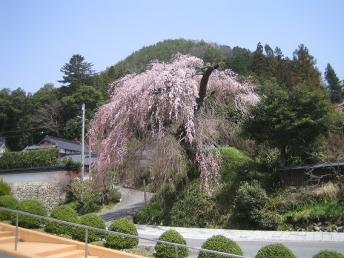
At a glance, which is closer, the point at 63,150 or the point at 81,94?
the point at 63,150

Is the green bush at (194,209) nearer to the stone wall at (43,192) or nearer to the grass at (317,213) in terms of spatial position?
the grass at (317,213)

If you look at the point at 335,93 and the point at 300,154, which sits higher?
the point at 335,93

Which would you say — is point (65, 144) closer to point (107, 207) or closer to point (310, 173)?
point (107, 207)

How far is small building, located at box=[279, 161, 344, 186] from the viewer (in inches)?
648

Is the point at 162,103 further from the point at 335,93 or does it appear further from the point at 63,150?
the point at 335,93

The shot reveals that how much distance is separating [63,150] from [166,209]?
27453 millimetres

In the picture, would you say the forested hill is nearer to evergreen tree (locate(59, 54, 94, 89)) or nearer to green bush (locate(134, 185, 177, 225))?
evergreen tree (locate(59, 54, 94, 89))

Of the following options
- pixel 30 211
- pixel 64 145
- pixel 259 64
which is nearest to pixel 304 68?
pixel 259 64

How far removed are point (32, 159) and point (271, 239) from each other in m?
26.0

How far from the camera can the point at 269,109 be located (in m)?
17.7

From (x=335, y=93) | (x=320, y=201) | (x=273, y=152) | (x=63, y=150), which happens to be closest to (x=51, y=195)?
(x=63, y=150)

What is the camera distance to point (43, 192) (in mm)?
33625

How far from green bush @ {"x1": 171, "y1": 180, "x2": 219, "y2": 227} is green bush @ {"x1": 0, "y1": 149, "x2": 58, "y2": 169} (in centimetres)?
1899

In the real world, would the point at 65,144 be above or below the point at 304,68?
below
